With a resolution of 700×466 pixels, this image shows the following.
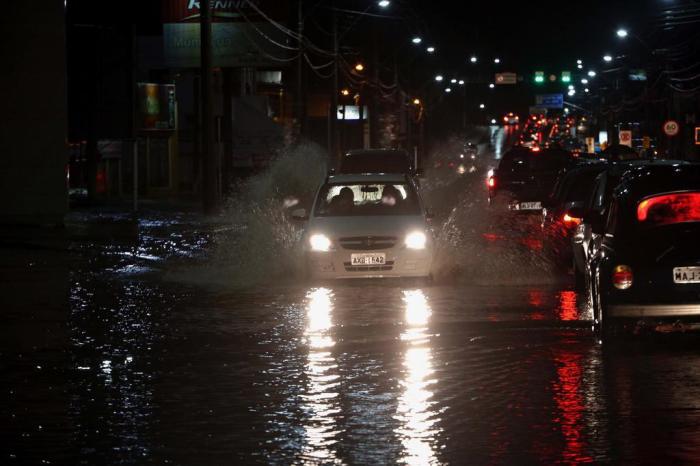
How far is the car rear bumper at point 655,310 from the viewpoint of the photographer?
11844mm

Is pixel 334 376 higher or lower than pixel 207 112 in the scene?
lower

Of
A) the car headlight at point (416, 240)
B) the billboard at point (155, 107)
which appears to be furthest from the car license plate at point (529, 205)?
the billboard at point (155, 107)

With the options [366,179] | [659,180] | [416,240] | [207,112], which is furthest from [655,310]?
[207,112]

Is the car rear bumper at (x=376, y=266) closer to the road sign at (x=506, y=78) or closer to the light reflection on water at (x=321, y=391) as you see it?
the light reflection on water at (x=321, y=391)

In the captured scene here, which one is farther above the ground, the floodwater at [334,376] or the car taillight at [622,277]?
the car taillight at [622,277]

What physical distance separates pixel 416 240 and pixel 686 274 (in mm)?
6566

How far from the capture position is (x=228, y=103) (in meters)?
46.1

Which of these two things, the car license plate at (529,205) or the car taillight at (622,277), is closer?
the car taillight at (622,277)

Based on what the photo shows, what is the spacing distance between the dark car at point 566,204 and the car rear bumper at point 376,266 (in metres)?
3.32

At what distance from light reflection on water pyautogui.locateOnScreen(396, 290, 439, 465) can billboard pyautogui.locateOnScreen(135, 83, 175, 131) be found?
3191cm

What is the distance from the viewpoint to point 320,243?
59.7ft

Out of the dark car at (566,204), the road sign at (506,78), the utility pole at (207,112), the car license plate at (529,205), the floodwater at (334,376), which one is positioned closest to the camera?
the floodwater at (334,376)

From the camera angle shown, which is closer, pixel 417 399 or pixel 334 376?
pixel 417 399

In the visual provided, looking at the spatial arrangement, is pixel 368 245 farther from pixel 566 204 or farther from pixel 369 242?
pixel 566 204
